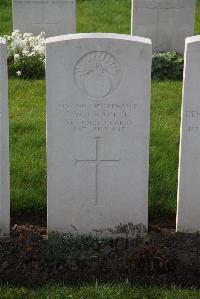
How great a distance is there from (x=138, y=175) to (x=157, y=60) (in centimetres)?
512

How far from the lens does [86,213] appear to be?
5535 mm

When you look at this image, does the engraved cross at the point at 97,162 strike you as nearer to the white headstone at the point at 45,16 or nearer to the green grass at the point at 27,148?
the green grass at the point at 27,148

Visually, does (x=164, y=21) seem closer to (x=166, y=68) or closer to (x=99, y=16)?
(x=166, y=68)

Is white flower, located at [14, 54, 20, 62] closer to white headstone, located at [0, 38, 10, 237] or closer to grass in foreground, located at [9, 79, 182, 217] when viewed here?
grass in foreground, located at [9, 79, 182, 217]

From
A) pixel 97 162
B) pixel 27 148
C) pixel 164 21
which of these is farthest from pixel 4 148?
pixel 164 21

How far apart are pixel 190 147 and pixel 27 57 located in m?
5.22

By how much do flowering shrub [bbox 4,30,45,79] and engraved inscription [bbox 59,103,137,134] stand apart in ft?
15.0

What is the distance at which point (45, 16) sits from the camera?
11203 mm

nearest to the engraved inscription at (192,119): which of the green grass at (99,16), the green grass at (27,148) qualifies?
the green grass at (27,148)

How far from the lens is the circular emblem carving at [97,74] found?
516 centimetres

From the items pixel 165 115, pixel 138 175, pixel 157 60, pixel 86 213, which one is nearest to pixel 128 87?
pixel 138 175

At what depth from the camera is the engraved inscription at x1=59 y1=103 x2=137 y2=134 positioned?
5.25m

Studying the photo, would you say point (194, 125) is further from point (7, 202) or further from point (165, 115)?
point (165, 115)

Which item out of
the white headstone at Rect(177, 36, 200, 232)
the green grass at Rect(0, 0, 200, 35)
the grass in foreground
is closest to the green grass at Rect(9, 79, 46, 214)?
the grass in foreground
